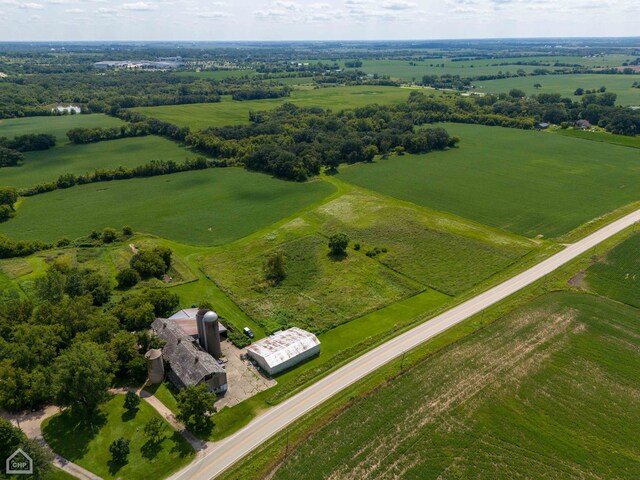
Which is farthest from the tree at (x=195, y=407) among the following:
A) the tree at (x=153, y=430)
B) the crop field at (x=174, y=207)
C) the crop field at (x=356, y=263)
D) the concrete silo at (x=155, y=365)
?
the crop field at (x=174, y=207)

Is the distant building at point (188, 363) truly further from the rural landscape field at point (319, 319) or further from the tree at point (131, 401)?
the tree at point (131, 401)

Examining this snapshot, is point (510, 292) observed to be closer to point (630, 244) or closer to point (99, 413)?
point (630, 244)

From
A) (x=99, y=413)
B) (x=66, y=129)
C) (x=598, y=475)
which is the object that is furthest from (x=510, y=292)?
(x=66, y=129)

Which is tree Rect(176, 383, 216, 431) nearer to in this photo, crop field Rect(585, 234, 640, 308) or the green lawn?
the green lawn

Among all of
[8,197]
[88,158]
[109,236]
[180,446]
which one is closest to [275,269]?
[180,446]

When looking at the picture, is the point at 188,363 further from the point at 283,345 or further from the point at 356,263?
the point at 356,263

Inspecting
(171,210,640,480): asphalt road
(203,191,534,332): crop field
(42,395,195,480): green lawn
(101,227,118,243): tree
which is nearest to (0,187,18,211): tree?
(101,227,118,243): tree
